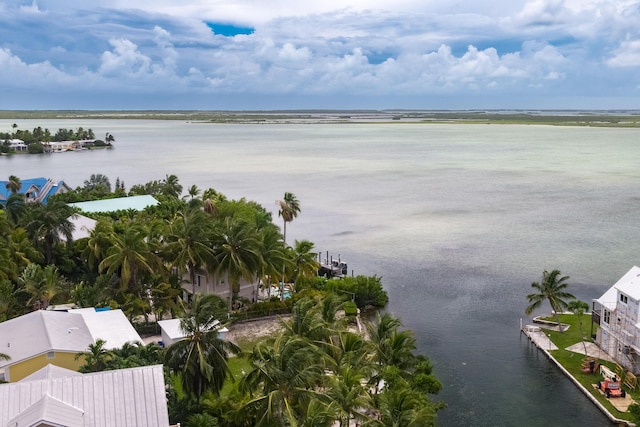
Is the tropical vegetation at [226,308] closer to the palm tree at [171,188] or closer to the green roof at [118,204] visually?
the green roof at [118,204]

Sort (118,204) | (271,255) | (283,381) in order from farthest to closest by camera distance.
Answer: (118,204), (271,255), (283,381)

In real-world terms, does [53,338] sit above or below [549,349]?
above

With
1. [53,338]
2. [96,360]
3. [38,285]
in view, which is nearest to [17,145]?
[38,285]

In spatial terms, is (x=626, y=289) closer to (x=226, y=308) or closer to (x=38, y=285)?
(x=226, y=308)

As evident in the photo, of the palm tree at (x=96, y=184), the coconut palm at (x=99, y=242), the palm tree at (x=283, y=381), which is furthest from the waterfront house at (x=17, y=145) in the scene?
the palm tree at (x=283, y=381)

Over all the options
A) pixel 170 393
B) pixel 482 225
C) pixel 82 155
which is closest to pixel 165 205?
pixel 482 225

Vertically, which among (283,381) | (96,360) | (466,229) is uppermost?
(283,381)

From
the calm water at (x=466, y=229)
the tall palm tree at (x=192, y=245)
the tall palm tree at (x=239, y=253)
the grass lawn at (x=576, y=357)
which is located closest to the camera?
the grass lawn at (x=576, y=357)
